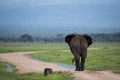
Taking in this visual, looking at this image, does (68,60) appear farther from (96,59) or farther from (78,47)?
(78,47)

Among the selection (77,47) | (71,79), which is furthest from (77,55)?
(71,79)

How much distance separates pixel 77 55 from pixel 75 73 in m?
2.44

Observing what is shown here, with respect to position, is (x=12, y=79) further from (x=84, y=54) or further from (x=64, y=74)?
(x=84, y=54)

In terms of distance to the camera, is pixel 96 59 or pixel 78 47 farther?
pixel 96 59

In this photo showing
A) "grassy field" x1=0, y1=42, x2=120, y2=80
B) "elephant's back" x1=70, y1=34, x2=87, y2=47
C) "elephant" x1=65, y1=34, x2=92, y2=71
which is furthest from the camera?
"elephant's back" x1=70, y1=34, x2=87, y2=47

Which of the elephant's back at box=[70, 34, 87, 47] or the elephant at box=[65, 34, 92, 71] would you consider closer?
the elephant at box=[65, 34, 92, 71]

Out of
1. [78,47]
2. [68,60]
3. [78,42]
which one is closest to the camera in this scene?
[78,47]

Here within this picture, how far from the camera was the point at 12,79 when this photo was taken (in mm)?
27281

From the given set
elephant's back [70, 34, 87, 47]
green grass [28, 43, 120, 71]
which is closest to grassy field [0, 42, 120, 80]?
green grass [28, 43, 120, 71]

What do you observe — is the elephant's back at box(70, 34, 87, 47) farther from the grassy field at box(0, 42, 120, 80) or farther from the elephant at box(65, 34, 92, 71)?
the grassy field at box(0, 42, 120, 80)

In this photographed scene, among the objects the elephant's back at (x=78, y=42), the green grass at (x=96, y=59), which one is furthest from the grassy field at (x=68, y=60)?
the elephant's back at (x=78, y=42)

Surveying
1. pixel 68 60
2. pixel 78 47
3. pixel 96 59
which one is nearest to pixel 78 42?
pixel 78 47

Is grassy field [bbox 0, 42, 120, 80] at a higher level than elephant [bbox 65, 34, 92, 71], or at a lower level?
lower

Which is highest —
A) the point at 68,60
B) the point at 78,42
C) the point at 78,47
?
the point at 78,42
